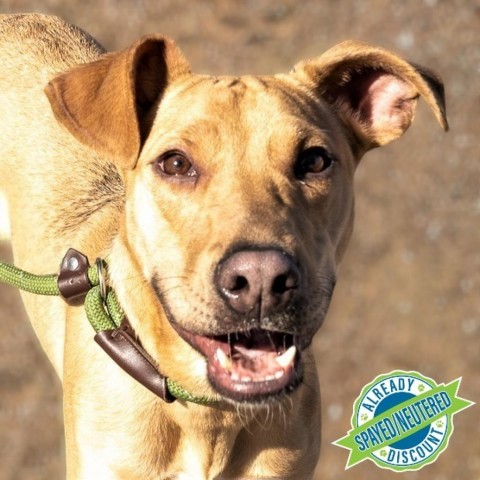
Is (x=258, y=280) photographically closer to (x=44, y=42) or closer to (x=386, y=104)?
(x=386, y=104)

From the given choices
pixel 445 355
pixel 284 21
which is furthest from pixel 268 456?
pixel 284 21

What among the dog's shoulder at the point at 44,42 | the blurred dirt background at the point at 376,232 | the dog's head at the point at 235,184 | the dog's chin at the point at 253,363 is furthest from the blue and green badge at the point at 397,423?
the dog's shoulder at the point at 44,42

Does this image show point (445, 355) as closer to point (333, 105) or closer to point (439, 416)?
point (439, 416)

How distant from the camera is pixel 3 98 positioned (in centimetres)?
512

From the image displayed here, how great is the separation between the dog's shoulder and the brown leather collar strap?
6.62 ft

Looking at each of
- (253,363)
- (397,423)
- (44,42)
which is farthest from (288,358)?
(44,42)

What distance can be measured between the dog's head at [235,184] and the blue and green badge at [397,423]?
124 centimetres

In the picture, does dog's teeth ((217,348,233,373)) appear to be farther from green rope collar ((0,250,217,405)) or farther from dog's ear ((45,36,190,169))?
dog's ear ((45,36,190,169))

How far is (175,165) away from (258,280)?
759 millimetres

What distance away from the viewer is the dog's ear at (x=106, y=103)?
3.62m

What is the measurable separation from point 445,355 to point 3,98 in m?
3.52

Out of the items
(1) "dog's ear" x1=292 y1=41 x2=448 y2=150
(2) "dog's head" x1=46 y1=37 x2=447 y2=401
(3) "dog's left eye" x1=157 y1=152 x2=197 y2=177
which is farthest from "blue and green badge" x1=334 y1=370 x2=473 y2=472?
(3) "dog's left eye" x1=157 y1=152 x2=197 y2=177

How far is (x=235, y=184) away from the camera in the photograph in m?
3.45

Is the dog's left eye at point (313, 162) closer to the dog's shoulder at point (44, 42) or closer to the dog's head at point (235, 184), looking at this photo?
the dog's head at point (235, 184)
